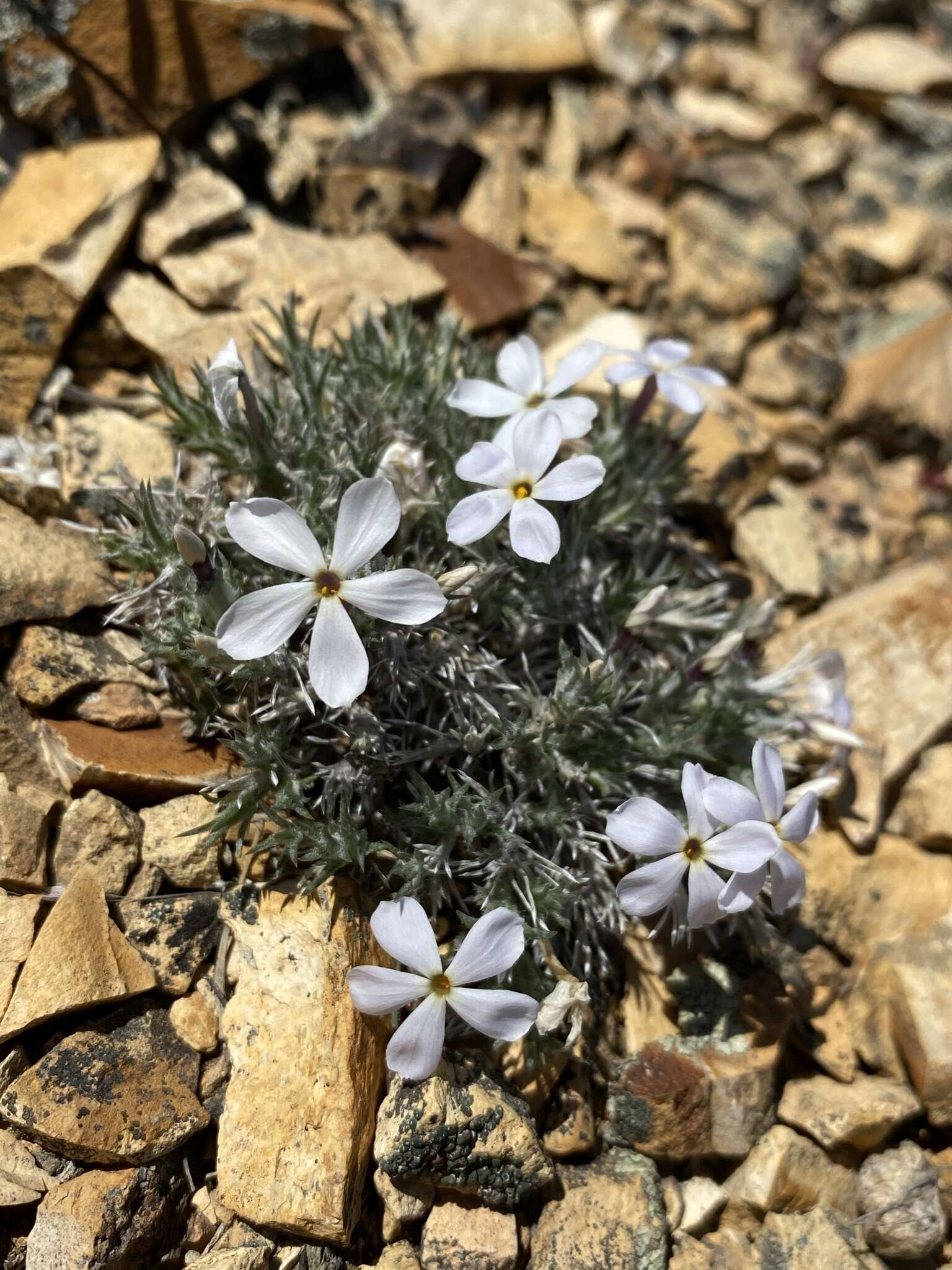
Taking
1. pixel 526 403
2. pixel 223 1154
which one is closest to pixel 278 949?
pixel 223 1154

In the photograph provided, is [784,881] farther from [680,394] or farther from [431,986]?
[680,394]

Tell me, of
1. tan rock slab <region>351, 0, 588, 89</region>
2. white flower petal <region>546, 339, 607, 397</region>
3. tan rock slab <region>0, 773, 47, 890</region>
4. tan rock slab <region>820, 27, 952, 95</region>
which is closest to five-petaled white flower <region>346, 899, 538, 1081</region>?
tan rock slab <region>0, 773, 47, 890</region>

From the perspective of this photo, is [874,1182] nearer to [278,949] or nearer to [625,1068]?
[625,1068]

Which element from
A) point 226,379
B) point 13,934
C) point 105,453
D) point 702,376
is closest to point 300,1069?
point 13,934

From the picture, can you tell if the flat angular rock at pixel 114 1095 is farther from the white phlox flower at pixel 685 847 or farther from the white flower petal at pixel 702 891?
A: the white flower petal at pixel 702 891

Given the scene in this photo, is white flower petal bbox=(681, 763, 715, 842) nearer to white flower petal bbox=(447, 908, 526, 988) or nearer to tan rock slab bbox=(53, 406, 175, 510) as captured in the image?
white flower petal bbox=(447, 908, 526, 988)

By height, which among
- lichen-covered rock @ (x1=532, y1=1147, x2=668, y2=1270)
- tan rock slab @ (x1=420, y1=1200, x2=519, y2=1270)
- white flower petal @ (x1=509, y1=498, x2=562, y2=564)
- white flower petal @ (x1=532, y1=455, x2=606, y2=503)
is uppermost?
white flower petal @ (x1=532, y1=455, x2=606, y2=503)
